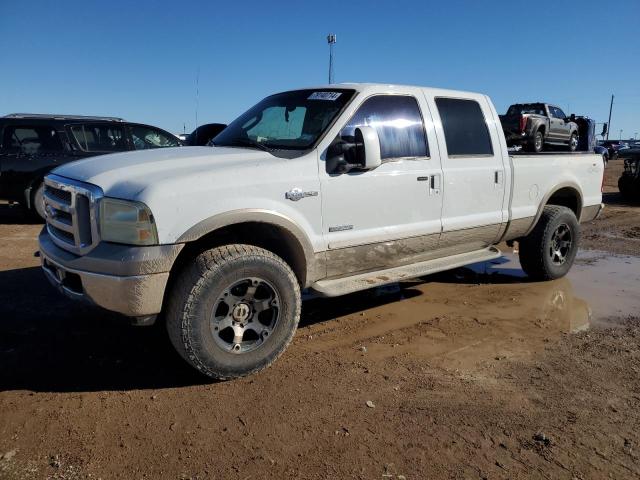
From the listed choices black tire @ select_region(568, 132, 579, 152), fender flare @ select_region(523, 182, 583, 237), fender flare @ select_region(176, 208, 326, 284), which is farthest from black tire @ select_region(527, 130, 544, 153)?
fender flare @ select_region(176, 208, 326, 284)

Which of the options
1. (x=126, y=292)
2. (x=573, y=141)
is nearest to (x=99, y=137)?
(x=126, y=292)

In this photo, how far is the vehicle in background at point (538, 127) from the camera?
16766mm

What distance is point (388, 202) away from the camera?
418 centimetres

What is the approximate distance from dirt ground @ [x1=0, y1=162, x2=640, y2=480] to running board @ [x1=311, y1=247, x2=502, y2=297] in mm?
468

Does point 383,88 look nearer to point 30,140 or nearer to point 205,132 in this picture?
point 205,132

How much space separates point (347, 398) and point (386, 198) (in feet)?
5.37

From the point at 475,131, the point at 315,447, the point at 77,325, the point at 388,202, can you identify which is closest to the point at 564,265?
the point at 475,131

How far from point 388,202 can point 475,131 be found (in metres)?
1.49

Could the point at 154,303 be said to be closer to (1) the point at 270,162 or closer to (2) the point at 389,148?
(1) the point at 270,162

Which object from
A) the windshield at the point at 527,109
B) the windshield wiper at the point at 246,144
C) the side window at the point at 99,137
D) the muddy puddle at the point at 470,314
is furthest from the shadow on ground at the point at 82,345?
the windshield at the point at 527,109

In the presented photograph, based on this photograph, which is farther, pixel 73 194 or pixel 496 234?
pixel 496 234

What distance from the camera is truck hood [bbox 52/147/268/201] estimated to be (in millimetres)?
3125

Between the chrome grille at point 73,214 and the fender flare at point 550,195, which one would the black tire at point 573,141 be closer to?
the fender flare at point 550,195

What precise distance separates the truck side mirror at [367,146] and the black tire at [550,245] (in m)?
2.88
